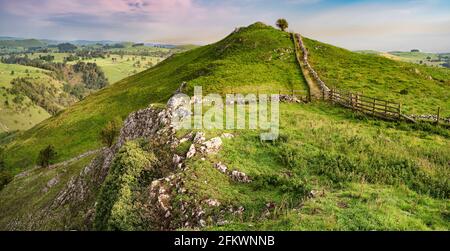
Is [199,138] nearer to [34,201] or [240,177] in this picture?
[240,177]

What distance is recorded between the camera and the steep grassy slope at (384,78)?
141 feet

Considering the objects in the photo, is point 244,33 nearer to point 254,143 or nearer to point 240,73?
point 240,73

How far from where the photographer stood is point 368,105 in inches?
1419

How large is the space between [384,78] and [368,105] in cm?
2143

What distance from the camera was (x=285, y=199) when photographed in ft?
60.1

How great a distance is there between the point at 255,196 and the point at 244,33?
6829 cm

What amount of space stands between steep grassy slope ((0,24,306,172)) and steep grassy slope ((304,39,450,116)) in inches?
223

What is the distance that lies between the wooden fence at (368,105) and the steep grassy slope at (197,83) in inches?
372

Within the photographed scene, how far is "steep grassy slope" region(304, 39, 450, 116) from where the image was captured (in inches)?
1688

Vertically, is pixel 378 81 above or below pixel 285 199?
above
